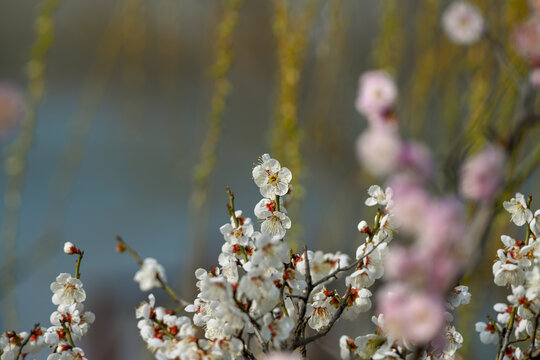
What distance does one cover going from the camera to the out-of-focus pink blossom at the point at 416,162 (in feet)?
0.88

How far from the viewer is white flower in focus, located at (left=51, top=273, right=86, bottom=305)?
546mm

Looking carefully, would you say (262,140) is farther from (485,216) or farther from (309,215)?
(485,216)

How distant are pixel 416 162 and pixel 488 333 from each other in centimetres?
39

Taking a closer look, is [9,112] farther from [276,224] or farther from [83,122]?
[276,224]

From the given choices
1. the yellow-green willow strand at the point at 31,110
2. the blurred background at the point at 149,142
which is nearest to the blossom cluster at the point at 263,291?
the yellow-green willow strand at the point at 31,110

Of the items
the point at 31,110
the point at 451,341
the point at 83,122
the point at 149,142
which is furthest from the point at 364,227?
the point at 149,142

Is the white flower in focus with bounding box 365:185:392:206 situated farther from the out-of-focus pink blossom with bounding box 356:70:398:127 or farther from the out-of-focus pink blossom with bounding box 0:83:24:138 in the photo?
the out-of-focus pink blossom with bounding box 0:83:24:138

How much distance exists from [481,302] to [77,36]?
2.14 m

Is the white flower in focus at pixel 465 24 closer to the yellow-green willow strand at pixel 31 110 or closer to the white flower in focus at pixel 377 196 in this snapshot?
the white flower in focus at pixel 377 196

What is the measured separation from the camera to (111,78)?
2.76 meters

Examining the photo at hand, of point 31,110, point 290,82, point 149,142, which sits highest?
point 149,142

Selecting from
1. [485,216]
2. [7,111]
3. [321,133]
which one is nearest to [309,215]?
[321,133]

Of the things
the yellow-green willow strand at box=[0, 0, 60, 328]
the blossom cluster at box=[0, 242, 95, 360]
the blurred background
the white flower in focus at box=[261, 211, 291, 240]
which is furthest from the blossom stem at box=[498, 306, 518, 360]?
the blurred background

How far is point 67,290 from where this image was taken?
549 millimetres
